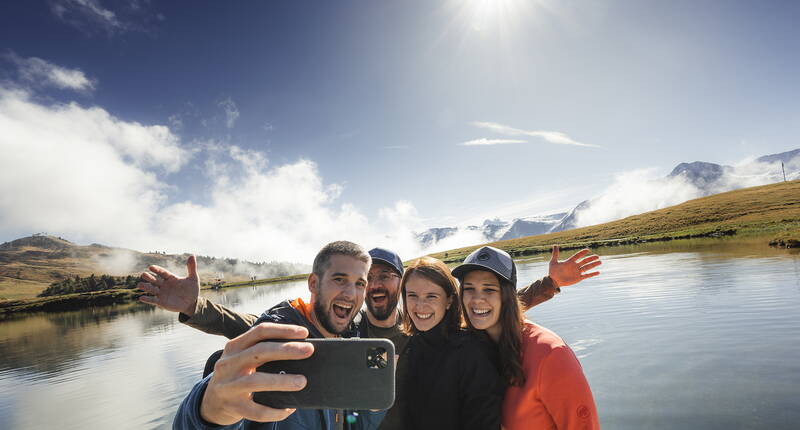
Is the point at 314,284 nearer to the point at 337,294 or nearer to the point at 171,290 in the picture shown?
the point at 337,294

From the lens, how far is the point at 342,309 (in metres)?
3.85

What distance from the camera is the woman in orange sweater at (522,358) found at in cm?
341

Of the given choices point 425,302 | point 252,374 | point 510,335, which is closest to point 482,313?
point 510,335

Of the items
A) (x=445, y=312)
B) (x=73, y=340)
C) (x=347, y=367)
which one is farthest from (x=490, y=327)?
(x=73, y=340)

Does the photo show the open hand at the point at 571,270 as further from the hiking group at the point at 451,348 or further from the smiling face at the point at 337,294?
the smiling face at the point at 337,294

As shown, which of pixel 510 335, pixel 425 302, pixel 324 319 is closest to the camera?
pixel 324 319

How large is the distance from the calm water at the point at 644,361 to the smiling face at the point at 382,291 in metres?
6.16

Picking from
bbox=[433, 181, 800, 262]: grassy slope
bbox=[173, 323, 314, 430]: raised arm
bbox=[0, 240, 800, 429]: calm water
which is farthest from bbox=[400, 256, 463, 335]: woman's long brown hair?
bbox=[433, 181, 800, 262]: grassy slope

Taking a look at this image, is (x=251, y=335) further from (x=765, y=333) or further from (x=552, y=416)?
(x=765, y=333)

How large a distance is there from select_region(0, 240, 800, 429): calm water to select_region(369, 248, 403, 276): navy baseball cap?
6341mm

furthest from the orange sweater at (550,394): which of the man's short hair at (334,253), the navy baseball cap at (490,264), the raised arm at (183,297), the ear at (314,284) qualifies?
the raised arm at (183,297)

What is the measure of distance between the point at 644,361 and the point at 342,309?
11.7 meters

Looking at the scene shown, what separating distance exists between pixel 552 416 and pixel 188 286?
5.42 m

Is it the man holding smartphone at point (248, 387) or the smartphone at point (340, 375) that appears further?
the smartphone at point (340, 375)
